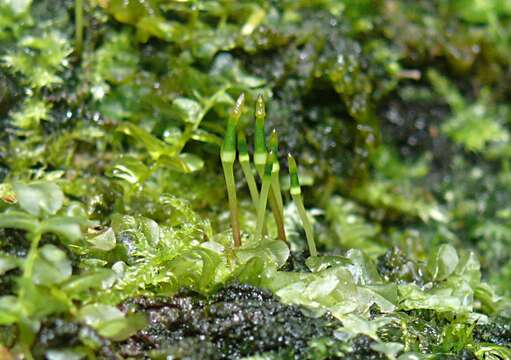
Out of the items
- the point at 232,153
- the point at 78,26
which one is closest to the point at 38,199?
the point at 232,153

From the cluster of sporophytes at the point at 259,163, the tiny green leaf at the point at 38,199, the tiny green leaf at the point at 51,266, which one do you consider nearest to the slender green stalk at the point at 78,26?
the cluster of sporophytes at the point at 259,163

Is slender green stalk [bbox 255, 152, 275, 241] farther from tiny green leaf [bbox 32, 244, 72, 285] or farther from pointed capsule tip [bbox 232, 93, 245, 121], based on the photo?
tiny green leaf [bbox 32, 244, 72, 285]

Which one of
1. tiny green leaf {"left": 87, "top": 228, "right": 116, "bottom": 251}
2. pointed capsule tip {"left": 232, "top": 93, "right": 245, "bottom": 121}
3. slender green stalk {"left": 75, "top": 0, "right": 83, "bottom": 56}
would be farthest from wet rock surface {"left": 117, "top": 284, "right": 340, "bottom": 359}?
slender green stalk {"left": 75, "top": 0, "right": 83, "bottom": 56}

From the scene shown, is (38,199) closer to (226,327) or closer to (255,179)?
(226,327)

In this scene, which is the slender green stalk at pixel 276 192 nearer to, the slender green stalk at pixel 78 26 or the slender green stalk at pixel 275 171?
the slender green stalk at pixel 275 171

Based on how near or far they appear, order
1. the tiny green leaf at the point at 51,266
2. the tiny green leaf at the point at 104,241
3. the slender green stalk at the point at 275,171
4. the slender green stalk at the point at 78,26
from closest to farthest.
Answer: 1. the tiny green leaf at the point at 51,266
2. the tiny green leaf at the point at 104,241
3. the slender green stalk at the point at 275,171
4. the slender green stalk at the point at 78,26

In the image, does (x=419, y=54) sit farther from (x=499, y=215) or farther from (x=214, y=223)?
(x=214, y=223)

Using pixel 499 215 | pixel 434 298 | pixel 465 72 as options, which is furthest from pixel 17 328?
pixel 465 72
